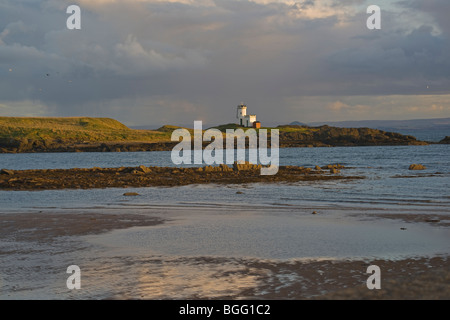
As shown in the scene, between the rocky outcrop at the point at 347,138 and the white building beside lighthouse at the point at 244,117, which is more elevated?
the white building beside lighthouse at the point at 244,117

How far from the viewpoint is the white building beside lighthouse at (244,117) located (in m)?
172

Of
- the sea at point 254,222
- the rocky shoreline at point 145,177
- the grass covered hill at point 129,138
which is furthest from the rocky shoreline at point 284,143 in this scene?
the sea at point 254,222

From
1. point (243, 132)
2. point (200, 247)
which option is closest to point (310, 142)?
point (243, 132)

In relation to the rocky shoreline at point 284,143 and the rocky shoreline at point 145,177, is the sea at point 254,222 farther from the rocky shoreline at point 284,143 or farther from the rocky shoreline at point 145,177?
the rocky shoreline at point 284,143

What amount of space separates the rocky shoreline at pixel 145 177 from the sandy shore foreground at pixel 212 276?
71.2ft

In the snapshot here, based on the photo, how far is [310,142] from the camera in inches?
5645

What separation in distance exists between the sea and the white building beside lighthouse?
5402 inches

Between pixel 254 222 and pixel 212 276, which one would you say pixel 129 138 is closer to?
pixel 254 222

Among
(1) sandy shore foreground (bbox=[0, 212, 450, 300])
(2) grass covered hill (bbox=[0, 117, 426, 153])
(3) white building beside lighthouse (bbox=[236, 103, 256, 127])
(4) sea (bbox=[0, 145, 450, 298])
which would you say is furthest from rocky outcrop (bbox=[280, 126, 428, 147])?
(1) sandy shore foreground (bbox=[0, 212, 450, 300])

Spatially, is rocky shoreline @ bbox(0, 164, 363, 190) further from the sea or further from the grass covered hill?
the grass covered hill

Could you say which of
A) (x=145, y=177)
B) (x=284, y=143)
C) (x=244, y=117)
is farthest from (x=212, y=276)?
(x=244, y=117)

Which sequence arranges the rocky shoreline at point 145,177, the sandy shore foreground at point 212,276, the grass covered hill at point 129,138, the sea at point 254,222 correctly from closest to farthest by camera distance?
the sandy shore foreground at point 212,276
the sea at point 254,222
the rocky shoreline at point 145,177
the grass covered hill at point 129,138

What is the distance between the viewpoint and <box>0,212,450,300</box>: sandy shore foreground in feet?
31.6

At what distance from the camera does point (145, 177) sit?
41.0 metres
